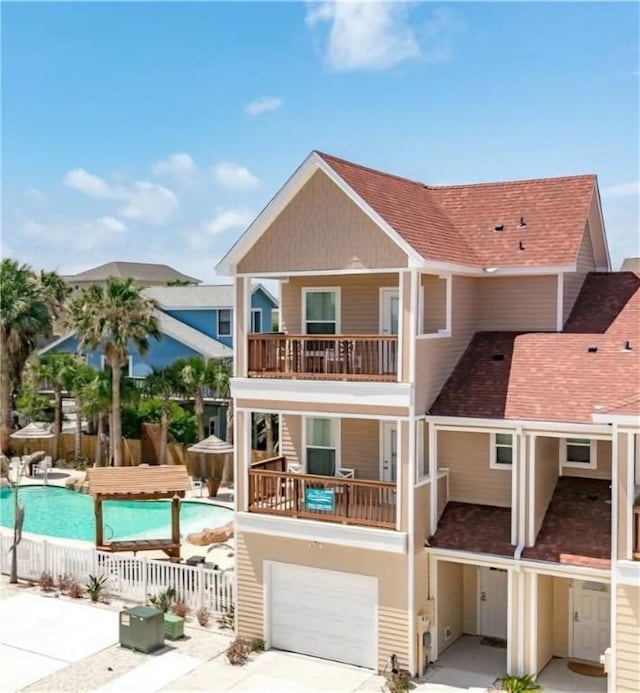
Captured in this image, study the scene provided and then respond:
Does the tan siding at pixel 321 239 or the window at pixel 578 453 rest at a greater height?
the tan siding at pixel 321 239

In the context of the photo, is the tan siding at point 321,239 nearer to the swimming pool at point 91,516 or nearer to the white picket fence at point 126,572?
the white picket fence at point 126,572

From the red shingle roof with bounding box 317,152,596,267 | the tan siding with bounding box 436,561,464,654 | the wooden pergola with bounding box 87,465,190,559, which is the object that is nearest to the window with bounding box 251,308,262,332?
the wooden pergola with bounding box 87,465,190,559

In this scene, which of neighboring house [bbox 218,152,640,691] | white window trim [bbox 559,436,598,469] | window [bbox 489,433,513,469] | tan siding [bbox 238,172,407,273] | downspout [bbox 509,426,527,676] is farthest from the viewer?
window [bbox 489,433,513,469]

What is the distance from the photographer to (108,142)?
86.8 feet

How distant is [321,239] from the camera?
56.7ft

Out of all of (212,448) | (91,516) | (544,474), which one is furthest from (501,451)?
(91,516)

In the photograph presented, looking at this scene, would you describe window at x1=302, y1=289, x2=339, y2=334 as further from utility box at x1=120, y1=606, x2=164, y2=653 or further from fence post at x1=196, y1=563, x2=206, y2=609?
utility box at x1=120, y1=606, x2=164, y2=653

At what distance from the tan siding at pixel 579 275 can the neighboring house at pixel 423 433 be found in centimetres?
10

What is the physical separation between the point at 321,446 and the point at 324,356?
116 inches

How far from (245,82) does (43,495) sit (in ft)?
65.0

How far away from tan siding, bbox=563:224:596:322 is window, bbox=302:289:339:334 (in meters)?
5.29

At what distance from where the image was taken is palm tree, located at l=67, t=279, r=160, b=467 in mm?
33219

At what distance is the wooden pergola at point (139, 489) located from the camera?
71.5ft

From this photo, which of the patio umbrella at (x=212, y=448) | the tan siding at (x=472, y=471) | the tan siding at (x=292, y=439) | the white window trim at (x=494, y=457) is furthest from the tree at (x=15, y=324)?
the white window trim at (x=494, y=457)
